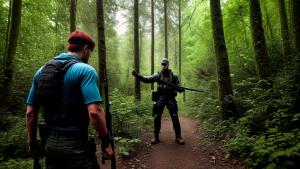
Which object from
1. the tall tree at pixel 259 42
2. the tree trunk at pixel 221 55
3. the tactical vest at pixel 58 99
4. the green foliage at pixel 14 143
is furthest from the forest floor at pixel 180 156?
the tactical vest at pixel 58 99

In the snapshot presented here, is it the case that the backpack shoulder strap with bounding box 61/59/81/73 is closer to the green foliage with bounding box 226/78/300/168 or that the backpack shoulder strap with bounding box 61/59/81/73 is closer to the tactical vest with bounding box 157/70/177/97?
the green foliage with bounding box 226/78/300/168

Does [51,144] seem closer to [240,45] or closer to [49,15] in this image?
[240,45]

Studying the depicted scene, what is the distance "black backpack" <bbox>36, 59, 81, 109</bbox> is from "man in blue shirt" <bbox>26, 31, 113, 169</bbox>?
0.03 m

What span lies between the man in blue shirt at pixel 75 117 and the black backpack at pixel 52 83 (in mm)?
30

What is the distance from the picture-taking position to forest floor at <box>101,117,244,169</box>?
21.6 feet

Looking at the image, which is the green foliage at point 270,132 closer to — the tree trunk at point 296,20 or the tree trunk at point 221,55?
the tree trunk at point 221,55

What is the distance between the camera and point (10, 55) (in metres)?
9.94

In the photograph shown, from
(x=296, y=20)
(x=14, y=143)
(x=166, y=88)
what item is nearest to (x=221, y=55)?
(x=166, y=88)

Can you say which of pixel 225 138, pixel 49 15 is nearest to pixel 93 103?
pixel 225 138

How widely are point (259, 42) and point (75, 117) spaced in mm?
6566

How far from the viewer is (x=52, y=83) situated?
3150 mm

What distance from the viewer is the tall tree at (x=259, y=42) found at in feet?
26.1

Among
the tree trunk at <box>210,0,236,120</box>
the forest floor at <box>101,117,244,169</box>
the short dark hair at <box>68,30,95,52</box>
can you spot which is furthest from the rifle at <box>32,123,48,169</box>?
the tree trunk at <box>210,0,236,120</box>

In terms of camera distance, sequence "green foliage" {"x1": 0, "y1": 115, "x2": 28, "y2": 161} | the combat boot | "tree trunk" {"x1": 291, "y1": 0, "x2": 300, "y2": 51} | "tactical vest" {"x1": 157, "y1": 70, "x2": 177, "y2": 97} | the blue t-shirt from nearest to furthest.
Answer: the blue t-shirt
"green foliage" {"x1": 0, "y1": 115, "x2": 28, "y2": 161}
the combat boot
"tactical vest" {"x1": 157, "y1": 70, "x2": 177, "y2": 97}
"tree trunk" {"x1": 291, "y1": 0, "x2": 300, "y2": 51}
